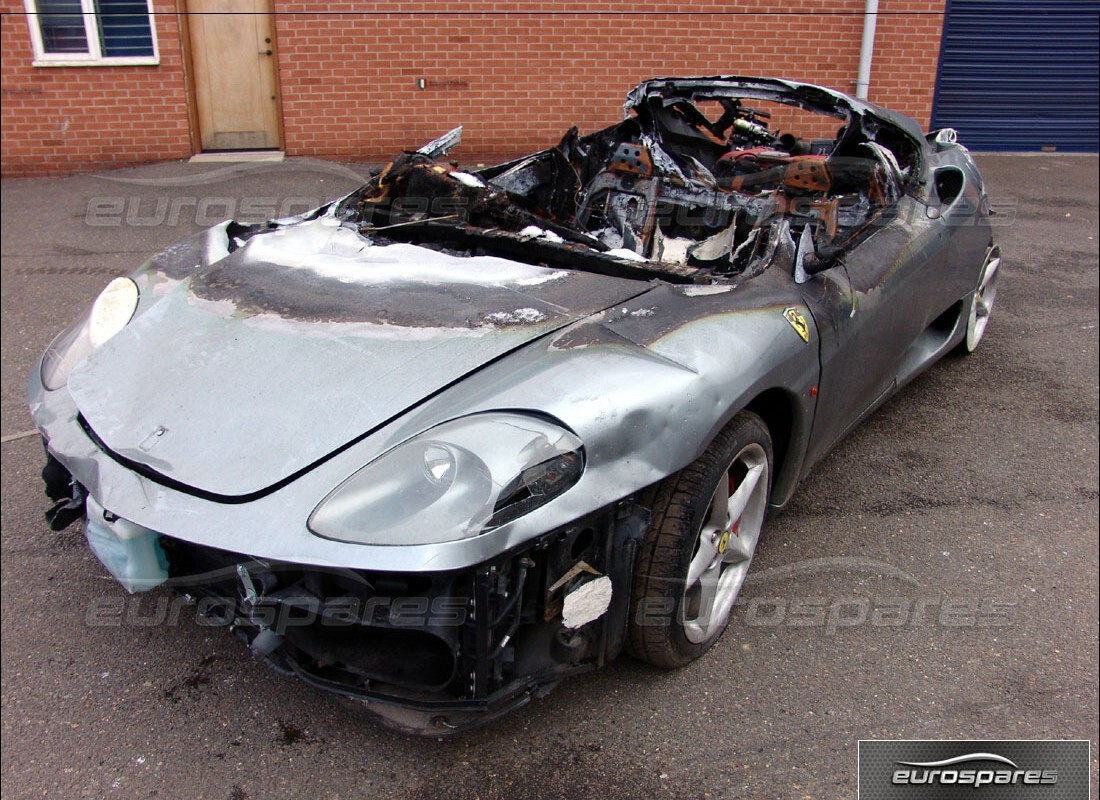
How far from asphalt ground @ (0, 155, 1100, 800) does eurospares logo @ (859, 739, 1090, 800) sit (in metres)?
0.04

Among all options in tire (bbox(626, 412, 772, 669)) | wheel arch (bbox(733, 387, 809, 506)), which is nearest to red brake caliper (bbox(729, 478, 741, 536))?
tire (bbox(626, 412, 772, 669))

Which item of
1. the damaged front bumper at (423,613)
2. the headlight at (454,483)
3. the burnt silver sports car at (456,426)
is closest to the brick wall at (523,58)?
the burnt silver sports car at (456,426)

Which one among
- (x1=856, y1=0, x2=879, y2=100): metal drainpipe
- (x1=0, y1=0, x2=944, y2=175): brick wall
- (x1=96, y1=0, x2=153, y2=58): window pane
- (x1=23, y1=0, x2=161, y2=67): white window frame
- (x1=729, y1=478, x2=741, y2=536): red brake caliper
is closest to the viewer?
(x1=729, y1=478, x2=741, y2=536): red brake caliper

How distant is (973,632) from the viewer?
9.15ft

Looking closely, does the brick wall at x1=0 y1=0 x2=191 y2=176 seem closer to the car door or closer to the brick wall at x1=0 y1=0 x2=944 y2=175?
the brick wall at x1=0 y1=0 x2=944 y2=175

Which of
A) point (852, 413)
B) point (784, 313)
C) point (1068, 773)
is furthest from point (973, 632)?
point (784, 313)

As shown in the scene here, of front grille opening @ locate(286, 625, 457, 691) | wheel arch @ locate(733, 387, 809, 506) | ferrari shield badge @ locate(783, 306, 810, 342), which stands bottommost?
front grille opening @ locate(286, 625, 457, 691)

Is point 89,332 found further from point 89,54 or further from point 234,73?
point 89,54

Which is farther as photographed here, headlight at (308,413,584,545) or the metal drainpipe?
the metal drainpipe

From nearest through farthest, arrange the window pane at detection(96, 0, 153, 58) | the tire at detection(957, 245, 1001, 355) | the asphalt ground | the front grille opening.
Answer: the front grille opening → the asphalt ground → the tire at detection(957, 245, 1001, 355) → the window pane at detection(96, 0, 153, 58)

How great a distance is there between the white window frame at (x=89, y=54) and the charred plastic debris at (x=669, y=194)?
6077 mm

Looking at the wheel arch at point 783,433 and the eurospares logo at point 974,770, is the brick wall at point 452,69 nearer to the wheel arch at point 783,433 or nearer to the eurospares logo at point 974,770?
the wheel arch at point 783,433

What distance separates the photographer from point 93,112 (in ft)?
28.8

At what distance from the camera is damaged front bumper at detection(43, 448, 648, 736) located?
1989 mm
